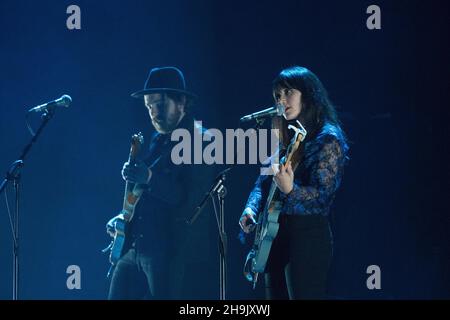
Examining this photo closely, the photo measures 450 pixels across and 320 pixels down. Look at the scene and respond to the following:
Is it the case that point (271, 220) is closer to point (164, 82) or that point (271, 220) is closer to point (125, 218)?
point (125, 218)

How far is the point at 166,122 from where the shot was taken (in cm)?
413

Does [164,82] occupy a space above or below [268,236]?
above

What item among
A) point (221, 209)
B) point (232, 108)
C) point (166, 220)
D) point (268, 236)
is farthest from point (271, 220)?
point (232, 108)

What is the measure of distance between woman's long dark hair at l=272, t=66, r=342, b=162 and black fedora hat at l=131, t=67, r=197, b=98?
1.06 metres

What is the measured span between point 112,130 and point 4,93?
3.02 ft

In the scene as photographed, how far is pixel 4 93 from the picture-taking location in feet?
15.3

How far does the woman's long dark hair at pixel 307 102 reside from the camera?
10.5 feet

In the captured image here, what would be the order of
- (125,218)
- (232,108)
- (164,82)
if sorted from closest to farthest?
1. (125,218)
2. (164,82)
3. (232,108)

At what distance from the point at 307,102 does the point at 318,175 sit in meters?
0.49

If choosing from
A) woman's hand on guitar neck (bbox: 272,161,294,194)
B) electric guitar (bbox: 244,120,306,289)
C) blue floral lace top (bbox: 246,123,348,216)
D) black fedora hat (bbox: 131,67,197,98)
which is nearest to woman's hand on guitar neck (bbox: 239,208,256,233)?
electric guitar (bbox: 244,120,306,289)

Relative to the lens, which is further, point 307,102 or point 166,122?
point 166,122
